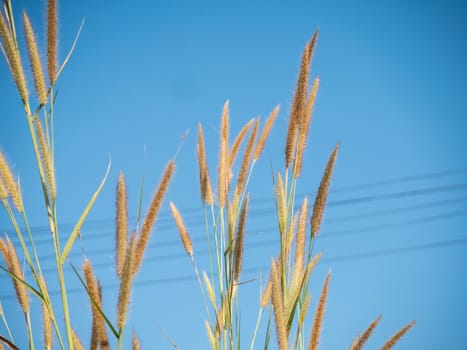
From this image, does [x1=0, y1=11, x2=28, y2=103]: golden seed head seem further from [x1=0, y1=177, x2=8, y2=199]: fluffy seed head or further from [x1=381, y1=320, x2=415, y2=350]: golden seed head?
[x1=381, y1=320, x2=415, y2=350]: golden seed head

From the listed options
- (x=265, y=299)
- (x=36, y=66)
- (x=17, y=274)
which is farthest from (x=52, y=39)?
(x=265, y=299)

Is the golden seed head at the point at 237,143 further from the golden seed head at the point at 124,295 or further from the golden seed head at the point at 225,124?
the golden seed head at the point at 124,295

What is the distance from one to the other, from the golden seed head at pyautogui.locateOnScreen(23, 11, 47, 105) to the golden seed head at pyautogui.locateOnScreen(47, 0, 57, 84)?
2cm

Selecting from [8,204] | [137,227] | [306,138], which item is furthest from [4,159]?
[306,138]

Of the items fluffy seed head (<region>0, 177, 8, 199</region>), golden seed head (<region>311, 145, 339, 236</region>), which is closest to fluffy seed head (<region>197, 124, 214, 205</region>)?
golden seed head (<region>311, 145, 339, 236</region>)

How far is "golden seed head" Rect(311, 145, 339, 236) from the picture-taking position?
1.38 metres

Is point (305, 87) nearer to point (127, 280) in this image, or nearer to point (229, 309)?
point (229, 309)

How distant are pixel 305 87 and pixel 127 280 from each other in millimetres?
796

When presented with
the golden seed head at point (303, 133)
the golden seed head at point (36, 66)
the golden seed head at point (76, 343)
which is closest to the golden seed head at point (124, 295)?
the golden seed head at point (76, 343)

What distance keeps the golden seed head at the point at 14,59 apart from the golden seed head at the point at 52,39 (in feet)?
0.25

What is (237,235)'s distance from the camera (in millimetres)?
1464

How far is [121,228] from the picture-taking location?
3.47ft

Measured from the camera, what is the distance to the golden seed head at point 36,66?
1.13 metres

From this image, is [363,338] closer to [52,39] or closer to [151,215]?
[151,215]
